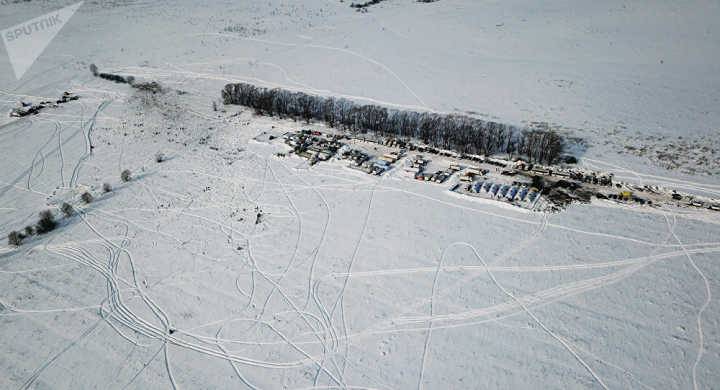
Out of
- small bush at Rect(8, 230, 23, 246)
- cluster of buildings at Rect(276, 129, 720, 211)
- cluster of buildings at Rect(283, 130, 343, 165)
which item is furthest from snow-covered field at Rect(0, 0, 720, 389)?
cluster of buildings at Rect(283, 130, 343, 165)

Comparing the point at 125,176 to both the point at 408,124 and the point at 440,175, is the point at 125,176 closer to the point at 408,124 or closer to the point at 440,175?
the point at 408,124

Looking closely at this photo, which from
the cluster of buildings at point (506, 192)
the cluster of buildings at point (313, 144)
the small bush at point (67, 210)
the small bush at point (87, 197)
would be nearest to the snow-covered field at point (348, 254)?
the small bush at point (87, 197)

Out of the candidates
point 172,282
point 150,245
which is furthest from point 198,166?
point 172,282

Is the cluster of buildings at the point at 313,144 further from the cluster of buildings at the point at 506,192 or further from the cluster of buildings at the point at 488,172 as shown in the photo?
the cluster of buildings at the point at 506,192

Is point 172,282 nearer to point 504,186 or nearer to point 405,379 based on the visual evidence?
point 405,379

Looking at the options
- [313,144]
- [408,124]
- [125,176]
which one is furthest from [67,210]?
[408,124]

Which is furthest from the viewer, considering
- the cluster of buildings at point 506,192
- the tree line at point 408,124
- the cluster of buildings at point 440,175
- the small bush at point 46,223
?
the tree line at point 408,124

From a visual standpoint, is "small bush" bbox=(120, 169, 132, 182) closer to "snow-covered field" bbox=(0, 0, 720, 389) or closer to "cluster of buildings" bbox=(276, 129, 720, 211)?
"snow-covered field" bbox=(0, 0, 720, 389)
